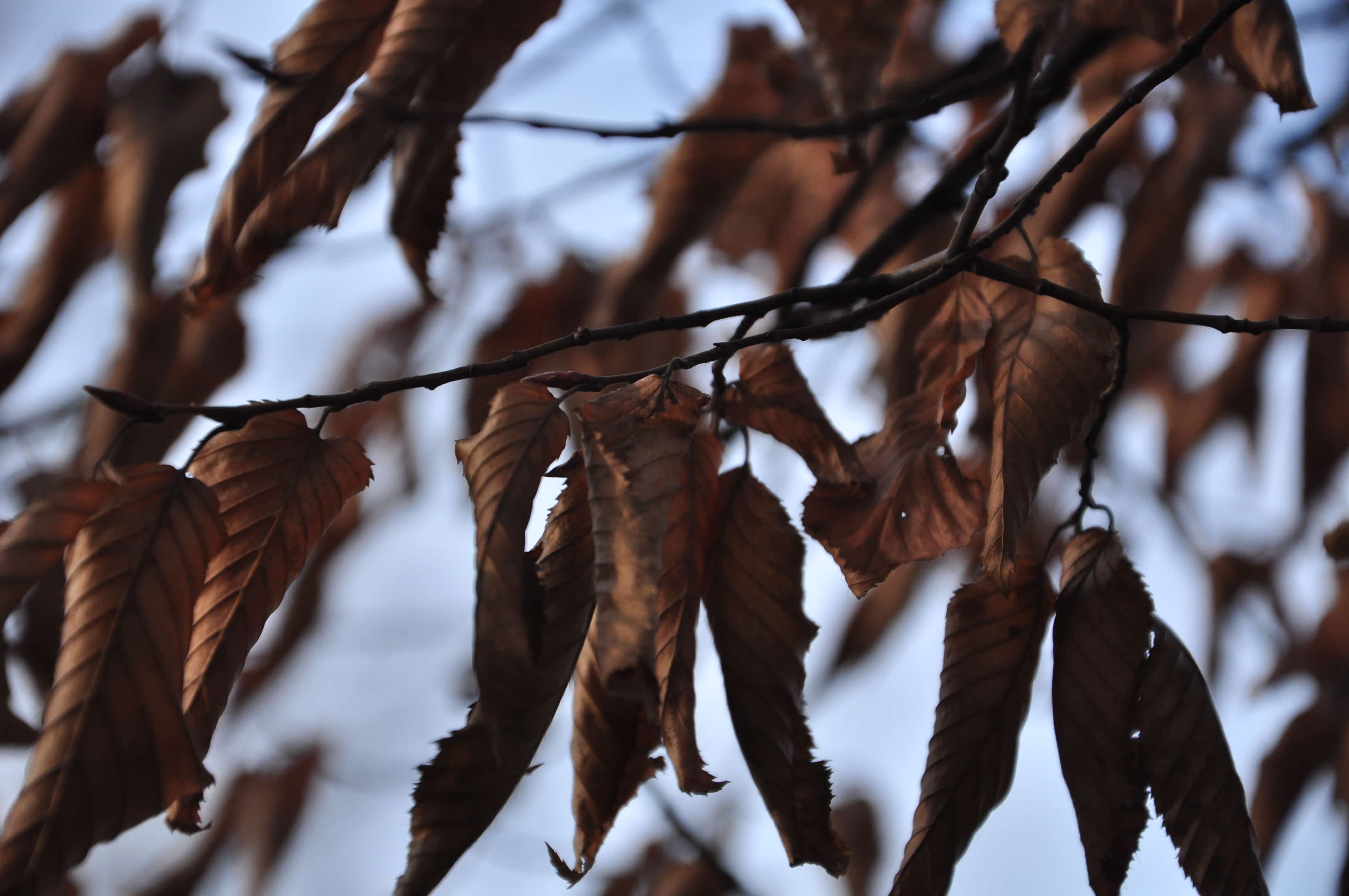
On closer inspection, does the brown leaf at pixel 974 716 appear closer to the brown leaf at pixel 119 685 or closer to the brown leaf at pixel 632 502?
the brown leaf at pixel 632 502

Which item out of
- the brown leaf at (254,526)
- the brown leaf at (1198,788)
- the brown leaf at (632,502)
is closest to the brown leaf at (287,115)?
the brown leaf at (254,526)

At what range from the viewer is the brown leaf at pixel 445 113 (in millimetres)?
470

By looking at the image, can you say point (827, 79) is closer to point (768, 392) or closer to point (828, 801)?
point (768, 392)

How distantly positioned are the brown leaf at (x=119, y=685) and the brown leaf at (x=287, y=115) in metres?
0.14

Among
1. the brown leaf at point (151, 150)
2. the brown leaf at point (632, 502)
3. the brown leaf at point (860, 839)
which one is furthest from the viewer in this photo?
the brown leaf at point (860, 839)

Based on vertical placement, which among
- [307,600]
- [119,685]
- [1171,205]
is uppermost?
[1171,205]

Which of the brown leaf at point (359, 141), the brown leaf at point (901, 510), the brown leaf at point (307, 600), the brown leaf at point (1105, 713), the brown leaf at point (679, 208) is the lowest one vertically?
the brown leaf at point (1105, 713)

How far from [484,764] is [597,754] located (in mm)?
53

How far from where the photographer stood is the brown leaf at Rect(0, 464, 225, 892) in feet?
0.96

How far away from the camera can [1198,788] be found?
0.38 m

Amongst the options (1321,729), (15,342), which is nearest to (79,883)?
(15,342)

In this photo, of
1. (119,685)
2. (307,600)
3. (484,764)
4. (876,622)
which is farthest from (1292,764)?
(307,600)

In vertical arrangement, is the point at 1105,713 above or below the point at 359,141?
below

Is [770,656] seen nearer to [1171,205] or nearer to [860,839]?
[1171,205]
